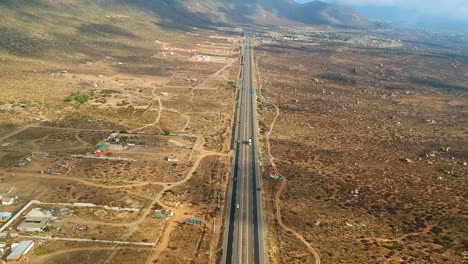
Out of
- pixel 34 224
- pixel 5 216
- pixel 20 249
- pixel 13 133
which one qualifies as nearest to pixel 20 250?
pixel 20 249

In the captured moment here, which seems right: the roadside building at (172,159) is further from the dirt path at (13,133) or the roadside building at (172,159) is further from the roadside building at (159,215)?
the dirt path at (13,133)

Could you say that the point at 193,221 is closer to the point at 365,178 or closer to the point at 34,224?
the point at 34,224

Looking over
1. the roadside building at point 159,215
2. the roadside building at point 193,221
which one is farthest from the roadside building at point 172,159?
the roadside building at point 193,221

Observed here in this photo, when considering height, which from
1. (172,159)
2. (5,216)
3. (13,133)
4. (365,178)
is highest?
(13,133)

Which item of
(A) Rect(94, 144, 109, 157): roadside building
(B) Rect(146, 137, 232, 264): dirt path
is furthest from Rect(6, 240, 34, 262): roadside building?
(A) Rect(94, 144, 109, 157): roadside building

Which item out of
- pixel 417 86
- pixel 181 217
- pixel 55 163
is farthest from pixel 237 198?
pixel 417 86
